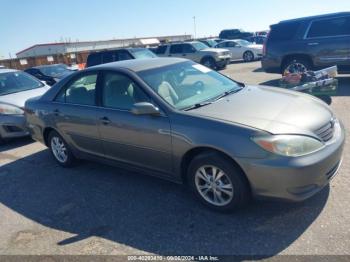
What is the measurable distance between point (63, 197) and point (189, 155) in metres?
1.92

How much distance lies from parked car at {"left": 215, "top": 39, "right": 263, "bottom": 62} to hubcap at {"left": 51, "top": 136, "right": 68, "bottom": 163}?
1764cm

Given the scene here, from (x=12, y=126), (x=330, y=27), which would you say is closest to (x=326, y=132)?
(x=12, y=126)

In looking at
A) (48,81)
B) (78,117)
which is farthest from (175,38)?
(78,117)

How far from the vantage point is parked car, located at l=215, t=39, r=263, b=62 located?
21.0 m

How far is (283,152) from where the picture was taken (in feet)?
9.80

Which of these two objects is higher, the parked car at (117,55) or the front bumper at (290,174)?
the parked car at (117,55)

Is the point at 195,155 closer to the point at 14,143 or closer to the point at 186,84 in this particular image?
the point at 186,84

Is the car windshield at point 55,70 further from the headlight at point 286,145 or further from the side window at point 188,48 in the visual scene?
the headlight at point 286,145

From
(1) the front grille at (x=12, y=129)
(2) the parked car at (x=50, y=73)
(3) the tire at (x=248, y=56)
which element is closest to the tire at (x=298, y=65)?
(1) the front grille at (x=12, y=129)

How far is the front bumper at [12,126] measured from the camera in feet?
22.6

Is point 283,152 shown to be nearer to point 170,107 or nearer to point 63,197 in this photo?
point 170,107

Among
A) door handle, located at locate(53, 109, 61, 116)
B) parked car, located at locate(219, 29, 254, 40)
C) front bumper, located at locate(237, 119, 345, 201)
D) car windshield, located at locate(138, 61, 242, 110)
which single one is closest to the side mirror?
car windshield, located at locate(138, 61, 242, 110)

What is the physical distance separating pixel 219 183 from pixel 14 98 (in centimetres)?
568

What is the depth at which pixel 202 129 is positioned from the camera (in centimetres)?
332
